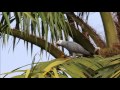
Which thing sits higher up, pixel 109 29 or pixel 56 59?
pixel 109 29

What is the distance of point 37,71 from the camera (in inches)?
53.9

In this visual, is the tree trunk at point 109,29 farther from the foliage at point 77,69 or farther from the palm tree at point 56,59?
the foliage at point 77,69

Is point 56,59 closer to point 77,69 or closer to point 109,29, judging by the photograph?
point 77,69

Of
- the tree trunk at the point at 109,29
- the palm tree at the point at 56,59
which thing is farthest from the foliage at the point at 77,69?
the tree trunk at the point at 109,29

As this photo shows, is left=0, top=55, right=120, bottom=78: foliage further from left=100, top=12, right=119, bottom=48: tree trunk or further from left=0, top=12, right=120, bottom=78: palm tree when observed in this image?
left=100, top=12, right=119, bottom=48: tree trunk

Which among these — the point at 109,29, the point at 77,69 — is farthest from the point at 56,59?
the point at 109,29

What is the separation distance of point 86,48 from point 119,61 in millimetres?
1310

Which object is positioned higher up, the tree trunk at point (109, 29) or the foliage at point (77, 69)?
the tree trunk at point (109, 29)

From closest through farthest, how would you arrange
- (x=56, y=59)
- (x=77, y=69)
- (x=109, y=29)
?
(x=77, y=69) < (x=56, y=59) < (x=109, y=29)
